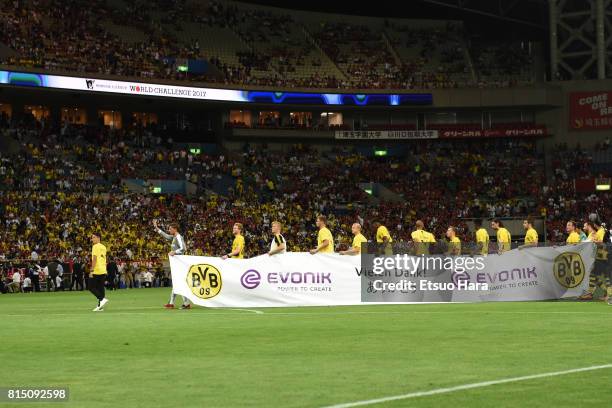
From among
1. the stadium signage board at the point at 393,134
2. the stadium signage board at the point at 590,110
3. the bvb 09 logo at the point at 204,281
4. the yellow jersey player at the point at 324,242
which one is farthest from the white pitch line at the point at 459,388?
the stadium signage board at the point at 590,110

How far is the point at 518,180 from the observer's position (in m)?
72.3

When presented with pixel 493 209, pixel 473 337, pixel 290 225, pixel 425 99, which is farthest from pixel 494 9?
pixel 473 337

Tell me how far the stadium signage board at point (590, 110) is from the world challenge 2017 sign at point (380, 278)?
2056 inches

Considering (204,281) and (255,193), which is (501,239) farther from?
(255,193)

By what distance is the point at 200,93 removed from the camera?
65062 mm

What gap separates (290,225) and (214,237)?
24.9 ft

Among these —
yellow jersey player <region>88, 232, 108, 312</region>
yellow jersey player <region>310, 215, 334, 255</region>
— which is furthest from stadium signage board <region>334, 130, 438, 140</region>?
yellow jersey player <region>88, 232, 108, 312</region>

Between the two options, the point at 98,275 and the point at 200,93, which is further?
the point at 200,93

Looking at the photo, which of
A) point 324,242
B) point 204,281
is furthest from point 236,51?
point 204,281

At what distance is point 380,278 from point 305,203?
4116cm

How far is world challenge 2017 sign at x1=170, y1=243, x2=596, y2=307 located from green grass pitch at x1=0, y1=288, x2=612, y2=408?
10.1 feet

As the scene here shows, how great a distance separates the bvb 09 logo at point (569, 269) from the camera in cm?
2478

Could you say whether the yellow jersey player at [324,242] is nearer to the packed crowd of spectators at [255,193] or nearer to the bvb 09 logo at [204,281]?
the bvb 09 logo at [204,281]

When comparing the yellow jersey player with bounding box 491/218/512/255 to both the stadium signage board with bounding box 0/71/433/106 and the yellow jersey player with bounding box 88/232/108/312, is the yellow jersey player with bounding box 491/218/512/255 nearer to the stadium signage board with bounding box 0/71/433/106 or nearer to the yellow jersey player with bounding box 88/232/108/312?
the yellow jersey player with bounding box 88/232/108/312
